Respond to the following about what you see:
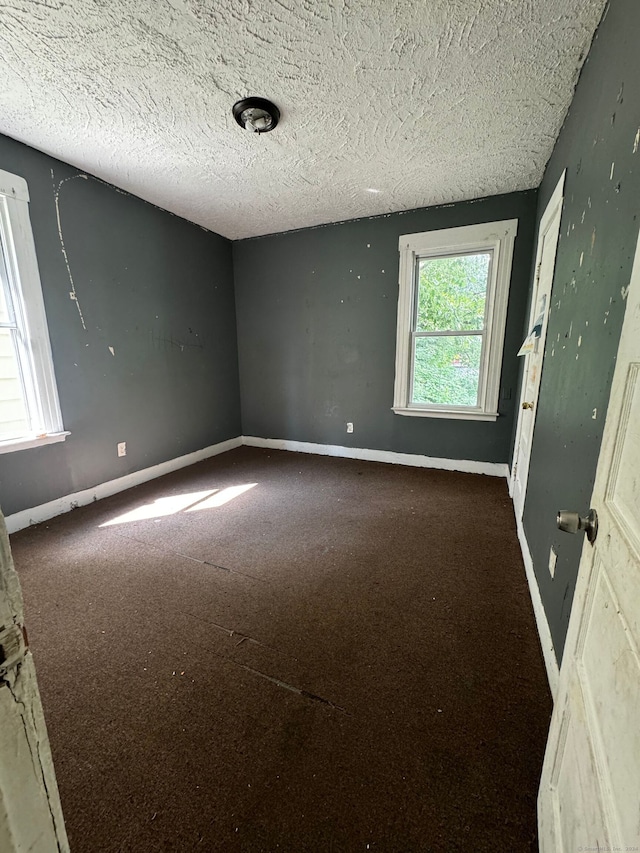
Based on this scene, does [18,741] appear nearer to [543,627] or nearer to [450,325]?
A: [543,627]

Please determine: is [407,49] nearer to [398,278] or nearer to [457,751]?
[398,278]

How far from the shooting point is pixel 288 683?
130 cm

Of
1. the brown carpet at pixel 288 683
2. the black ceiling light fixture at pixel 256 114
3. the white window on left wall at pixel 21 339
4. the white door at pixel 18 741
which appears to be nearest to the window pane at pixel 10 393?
the white window on left wall at pixel 21 339

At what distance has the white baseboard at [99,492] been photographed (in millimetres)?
2416

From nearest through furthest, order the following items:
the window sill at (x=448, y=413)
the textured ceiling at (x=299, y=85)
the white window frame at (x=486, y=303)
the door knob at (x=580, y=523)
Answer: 1. the door knob at (x=580, y=523)
2. the textured ceiling at (x=299, y=85)
3. the white window frame at (x=486, y=303)
4. the window sill at (x=448, y=413)

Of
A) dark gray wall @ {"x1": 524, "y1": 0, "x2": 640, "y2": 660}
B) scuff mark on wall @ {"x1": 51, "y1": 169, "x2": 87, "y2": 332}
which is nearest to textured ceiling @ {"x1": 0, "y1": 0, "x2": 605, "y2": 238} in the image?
scuff mark on wall @ {"x1": 51, "y1": 169, "x2": 87, "y2": 332}

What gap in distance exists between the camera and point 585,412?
122 cm

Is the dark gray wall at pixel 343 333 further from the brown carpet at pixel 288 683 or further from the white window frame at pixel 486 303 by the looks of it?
the brown carpet at pixel 288 683

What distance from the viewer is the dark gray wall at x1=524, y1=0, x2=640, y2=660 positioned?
3.43 feet

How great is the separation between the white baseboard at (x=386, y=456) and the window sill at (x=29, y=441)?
2.24 meters

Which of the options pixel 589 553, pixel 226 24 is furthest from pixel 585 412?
pixel 226 24

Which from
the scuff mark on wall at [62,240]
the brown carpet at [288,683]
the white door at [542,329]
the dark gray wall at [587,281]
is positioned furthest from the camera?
the scuff mark on wall at [62,240]

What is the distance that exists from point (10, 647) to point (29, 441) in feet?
8.54

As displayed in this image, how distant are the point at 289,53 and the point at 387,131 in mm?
768
